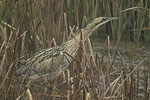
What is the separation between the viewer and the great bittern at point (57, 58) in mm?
4207

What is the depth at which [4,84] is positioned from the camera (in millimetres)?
3898

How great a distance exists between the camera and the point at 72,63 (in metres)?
4.34

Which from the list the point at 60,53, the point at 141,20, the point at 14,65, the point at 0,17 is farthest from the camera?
the point at 141,20

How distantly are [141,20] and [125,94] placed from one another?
2504mm

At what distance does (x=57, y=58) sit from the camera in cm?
430

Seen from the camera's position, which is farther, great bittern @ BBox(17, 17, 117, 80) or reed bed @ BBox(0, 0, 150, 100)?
great bittern @ BBox(17, 17, 117, 80)

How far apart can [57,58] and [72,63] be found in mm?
150

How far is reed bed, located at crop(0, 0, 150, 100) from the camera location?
3.74 meters

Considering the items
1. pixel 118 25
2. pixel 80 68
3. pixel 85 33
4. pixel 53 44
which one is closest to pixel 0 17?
pixel 53 44

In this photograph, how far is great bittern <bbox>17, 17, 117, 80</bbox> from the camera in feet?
13.8

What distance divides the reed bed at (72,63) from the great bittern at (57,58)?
9 centimetres

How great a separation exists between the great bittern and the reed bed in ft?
0.28

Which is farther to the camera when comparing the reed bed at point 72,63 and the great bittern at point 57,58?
the great bittern at point 57,58

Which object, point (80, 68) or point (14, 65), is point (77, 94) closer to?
point (80, 68)
